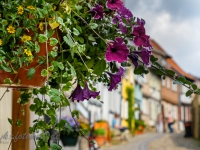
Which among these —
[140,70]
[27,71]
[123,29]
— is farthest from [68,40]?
[140,70]

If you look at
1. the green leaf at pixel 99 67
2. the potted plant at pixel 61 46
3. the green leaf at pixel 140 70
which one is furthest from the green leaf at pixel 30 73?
the green leaf at pixel 140 70

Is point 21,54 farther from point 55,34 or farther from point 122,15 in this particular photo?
point 122,15

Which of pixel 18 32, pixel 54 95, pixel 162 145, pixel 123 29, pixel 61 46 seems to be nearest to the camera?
pixel 54 95

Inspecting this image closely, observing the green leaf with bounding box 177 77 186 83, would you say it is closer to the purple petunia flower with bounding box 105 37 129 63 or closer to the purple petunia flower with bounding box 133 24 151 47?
the purple petunia flower with bounding box 133 24 151 47

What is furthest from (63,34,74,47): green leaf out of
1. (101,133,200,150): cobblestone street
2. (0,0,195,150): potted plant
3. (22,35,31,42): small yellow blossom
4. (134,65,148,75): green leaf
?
(101,133,200,150): cobblestone street

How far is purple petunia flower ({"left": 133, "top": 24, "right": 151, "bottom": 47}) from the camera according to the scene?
1683mm

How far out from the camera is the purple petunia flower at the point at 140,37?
5.52ft

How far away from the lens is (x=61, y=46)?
5.25ft

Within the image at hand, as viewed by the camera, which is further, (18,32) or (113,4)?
(113,4)

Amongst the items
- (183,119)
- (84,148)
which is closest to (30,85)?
(84,148)

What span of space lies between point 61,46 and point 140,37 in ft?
0.93

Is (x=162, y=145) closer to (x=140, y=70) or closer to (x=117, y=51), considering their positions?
(x=140, y=70)

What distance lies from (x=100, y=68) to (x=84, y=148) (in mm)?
12203

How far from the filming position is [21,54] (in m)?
1.50
